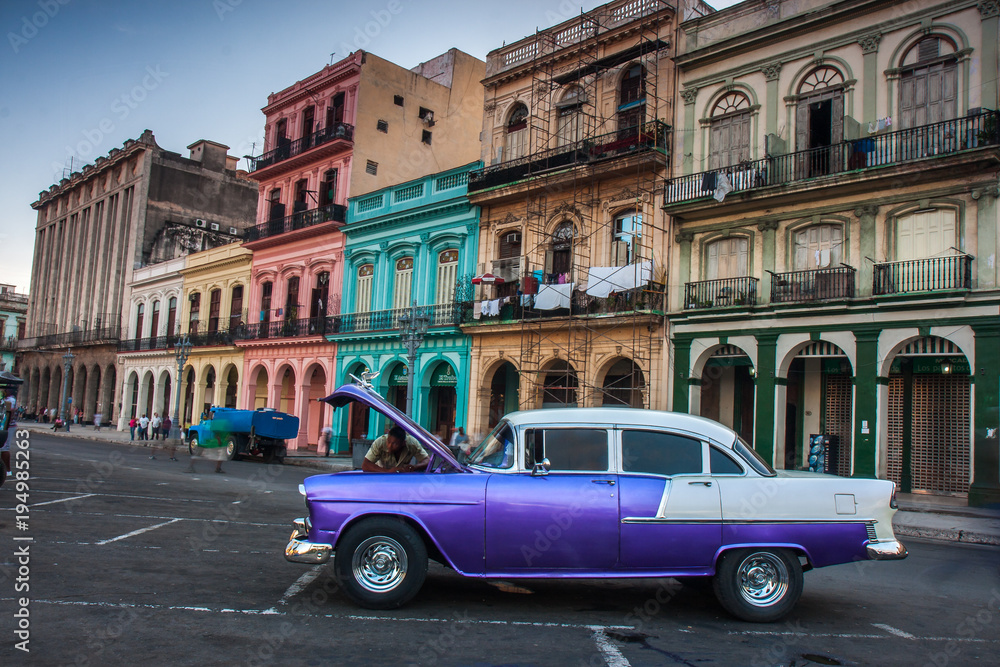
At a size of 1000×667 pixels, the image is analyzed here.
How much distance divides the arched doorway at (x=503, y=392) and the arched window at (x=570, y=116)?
302 inches

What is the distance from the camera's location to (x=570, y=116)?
86.0 feet

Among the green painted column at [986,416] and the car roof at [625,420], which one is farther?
the green painted column at [986,416]

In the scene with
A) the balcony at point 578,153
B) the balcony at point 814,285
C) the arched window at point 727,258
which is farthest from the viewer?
the balcony at point 578,153

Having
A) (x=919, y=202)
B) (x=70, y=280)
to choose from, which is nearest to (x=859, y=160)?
(x=919, y=202)

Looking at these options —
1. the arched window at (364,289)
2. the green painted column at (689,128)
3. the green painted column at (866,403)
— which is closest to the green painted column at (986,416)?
the green painted column at (866,403)

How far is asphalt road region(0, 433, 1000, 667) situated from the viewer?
533cm

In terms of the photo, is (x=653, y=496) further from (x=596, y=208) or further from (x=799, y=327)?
(x=596, y=208)

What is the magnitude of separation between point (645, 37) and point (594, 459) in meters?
20.2

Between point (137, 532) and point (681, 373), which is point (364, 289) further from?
point (137, 532)

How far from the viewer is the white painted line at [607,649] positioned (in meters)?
5.23

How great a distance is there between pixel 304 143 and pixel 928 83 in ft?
83.9

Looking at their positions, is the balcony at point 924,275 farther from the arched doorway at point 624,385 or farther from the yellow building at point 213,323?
the yellow building at point 213,323

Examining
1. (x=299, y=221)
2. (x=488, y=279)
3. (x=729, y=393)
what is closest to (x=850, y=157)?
(x=729, y=393)

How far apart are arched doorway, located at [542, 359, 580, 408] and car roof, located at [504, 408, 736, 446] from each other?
17167 mm
